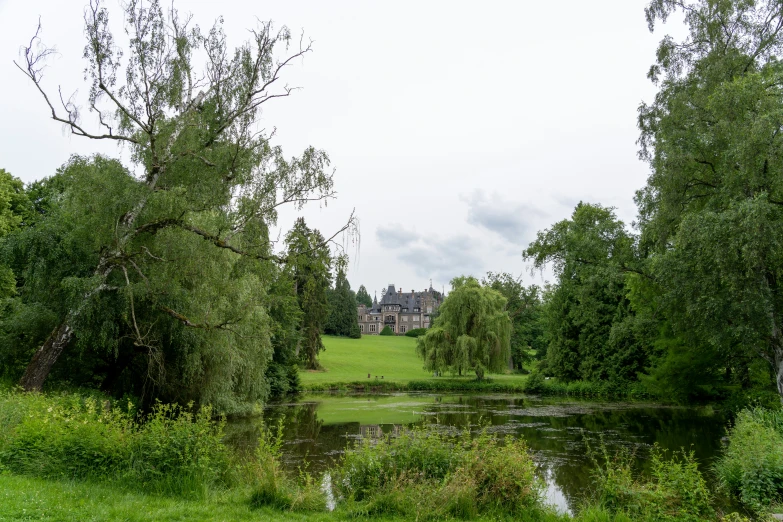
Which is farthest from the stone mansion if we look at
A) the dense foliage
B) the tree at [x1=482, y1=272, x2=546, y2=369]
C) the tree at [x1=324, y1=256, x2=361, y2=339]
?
the dense foliage

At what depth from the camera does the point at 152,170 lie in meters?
14.3

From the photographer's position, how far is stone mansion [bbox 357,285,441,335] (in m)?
122

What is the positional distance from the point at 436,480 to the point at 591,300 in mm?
22021

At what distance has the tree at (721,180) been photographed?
51.0ft

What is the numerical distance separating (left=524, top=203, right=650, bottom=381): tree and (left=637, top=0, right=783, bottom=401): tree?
2364mm

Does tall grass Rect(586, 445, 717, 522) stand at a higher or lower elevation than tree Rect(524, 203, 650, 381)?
lower

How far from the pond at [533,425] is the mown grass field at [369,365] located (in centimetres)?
692

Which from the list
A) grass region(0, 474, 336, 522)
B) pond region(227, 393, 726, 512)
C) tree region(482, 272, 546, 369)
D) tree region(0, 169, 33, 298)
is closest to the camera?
grass region(0, 474, 336, 522)

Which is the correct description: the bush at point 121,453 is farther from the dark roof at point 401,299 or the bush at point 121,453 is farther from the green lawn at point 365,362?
the dark roof at point 401,299

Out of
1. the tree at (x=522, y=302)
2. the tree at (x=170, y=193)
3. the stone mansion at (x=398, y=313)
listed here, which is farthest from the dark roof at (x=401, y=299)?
the tree at (x=170, y=193)

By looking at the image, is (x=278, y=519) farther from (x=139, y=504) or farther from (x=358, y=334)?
(x=358, y=334)

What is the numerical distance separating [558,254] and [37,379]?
21.9m

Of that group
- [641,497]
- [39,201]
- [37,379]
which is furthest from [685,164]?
[39,201]

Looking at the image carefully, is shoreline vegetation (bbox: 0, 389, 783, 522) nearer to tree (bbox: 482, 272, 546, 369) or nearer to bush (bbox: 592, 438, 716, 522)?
bush (bbox: 592, 438, 716, 522)
